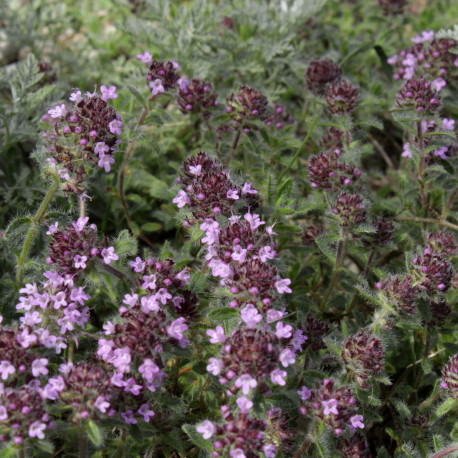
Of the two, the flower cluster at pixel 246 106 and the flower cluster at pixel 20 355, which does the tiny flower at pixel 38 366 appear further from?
the flower cluster at pixel 246 106

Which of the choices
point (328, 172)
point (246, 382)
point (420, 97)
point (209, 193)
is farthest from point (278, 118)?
point (246, 382)

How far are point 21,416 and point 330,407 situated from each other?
1.61 meters

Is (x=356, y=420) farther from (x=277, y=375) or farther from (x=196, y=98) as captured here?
(x=196, y=98)

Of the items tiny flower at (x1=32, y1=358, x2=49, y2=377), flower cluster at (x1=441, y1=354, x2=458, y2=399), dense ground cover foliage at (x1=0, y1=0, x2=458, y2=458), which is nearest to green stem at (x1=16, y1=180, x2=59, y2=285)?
dense ground cover foliage at (x1=0, y1=0, x2=458, y2=458)

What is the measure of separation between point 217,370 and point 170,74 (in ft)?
8.03

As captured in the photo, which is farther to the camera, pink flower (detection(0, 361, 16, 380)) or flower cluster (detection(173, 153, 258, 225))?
flower cluster (detection(173, 153, 258, 225))

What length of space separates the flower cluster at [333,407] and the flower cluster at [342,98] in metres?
2.51

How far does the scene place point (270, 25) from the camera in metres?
6.04

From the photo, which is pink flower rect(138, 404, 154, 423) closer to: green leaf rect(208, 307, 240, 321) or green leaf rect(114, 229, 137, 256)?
green leaf rect(208, 307, 240, 321)

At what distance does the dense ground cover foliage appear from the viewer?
2.95 meters

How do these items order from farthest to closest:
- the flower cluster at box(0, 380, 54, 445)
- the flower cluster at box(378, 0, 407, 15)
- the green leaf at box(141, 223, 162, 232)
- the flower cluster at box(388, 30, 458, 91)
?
the flower cluster at box(378, 0, 407, 15), the flower cluster at box(388, 30, 458, 91), the green leaf at box(141, 223, 162, 232), the flower cluster at box(0, 380, 54, 445)

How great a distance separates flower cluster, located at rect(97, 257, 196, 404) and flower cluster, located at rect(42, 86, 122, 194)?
0.86 metres

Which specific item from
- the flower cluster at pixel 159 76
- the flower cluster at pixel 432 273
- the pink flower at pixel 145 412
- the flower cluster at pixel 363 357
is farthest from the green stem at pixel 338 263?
the flower cluster at pixel 159 76

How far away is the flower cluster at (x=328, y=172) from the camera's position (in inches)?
170
